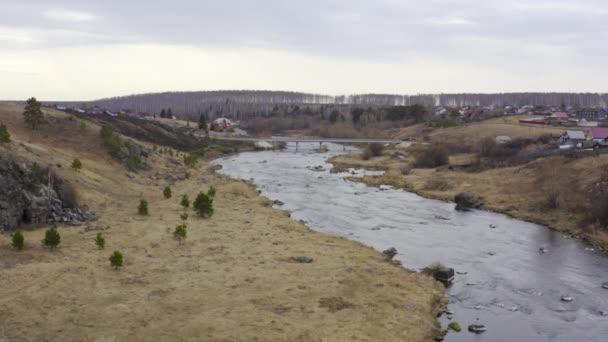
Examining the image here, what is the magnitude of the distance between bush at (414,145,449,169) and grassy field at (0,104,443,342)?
130 ft

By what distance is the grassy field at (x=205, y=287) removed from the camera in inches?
687

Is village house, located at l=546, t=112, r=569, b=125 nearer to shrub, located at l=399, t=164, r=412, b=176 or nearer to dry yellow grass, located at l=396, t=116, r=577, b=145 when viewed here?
dry yellow grass, located at l=396, t=116, r=577, b=145

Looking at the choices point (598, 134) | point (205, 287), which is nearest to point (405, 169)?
point (598, 134)

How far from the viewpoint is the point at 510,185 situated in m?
50.2

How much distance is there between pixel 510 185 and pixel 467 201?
6845 mm

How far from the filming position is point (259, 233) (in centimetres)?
3041

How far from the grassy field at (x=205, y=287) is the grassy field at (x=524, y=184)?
1771 cm

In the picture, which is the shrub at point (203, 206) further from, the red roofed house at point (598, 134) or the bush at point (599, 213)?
the red roofed house at point (598, 134)

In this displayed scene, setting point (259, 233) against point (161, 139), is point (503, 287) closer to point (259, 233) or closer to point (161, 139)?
point (259, 233)

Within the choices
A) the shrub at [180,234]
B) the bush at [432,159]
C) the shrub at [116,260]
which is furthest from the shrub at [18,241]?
the bush at [432,159]

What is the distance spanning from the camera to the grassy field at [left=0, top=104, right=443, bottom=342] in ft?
57.3

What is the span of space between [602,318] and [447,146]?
206ft

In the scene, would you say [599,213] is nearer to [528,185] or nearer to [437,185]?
[528,185]

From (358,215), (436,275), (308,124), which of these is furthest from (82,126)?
(308,124)
